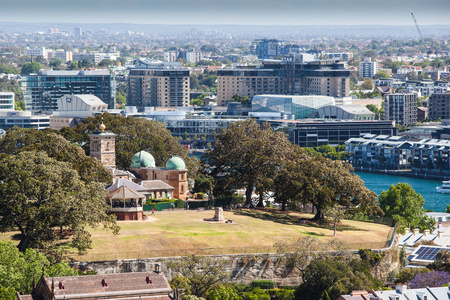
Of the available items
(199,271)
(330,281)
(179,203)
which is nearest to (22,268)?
(199,271)

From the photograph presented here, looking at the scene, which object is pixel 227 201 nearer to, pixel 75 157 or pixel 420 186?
pixel 75 157

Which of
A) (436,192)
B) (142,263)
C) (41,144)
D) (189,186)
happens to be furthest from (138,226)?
(436,192)

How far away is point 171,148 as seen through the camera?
113 m

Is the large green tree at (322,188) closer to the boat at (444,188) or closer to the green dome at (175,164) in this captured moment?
the green dome at (175,164)

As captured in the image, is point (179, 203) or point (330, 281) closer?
point (330, 281)

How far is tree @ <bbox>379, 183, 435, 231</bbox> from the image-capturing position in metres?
109

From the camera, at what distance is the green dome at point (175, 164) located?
3979 inches

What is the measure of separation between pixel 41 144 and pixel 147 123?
2726 cm

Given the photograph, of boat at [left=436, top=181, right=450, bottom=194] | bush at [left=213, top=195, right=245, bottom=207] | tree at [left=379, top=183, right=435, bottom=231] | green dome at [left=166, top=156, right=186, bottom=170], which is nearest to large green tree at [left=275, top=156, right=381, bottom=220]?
bush at [left=213, top=195, right=245, bottom=207]

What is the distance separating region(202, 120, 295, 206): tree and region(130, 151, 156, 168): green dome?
24.4 feet

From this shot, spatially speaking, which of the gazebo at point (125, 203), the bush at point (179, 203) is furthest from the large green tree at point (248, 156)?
the gazebo at point (125, 203)

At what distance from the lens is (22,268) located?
63781mm

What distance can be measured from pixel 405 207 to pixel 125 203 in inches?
1641

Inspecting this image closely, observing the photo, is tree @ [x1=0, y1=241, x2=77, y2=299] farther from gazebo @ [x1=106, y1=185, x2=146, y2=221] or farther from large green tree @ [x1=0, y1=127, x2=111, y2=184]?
large green tree @ [x1=0, y1=127, x2=111, y2=184]
